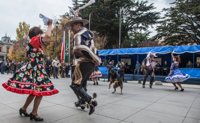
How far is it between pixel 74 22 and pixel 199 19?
1085 inches

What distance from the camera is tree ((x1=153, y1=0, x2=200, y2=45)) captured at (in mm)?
25016

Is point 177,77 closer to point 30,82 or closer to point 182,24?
point 30,82

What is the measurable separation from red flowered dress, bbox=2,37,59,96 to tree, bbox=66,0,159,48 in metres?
28.5

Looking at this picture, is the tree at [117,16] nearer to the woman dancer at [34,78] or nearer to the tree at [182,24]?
the tree at [182,24]

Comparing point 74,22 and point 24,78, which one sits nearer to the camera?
point 24,78

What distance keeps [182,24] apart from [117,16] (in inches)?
509

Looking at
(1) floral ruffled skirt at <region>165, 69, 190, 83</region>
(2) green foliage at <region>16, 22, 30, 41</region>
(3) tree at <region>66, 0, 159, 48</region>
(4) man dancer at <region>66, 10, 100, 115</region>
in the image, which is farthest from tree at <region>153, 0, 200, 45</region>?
(2) green foliage at <region>16, 22, 30, 41</region>

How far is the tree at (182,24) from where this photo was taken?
25.0 metres

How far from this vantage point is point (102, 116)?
3283mm

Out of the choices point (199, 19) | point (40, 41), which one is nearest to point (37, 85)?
point (40, 41)

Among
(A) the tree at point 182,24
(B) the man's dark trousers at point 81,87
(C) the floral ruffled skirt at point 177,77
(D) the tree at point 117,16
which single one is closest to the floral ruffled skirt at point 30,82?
(B) the man's dark trousers at point 81,87

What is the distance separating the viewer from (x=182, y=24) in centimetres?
2583

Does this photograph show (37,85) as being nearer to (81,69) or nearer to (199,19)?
(81,69)

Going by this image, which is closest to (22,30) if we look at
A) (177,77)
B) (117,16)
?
(117,16)
